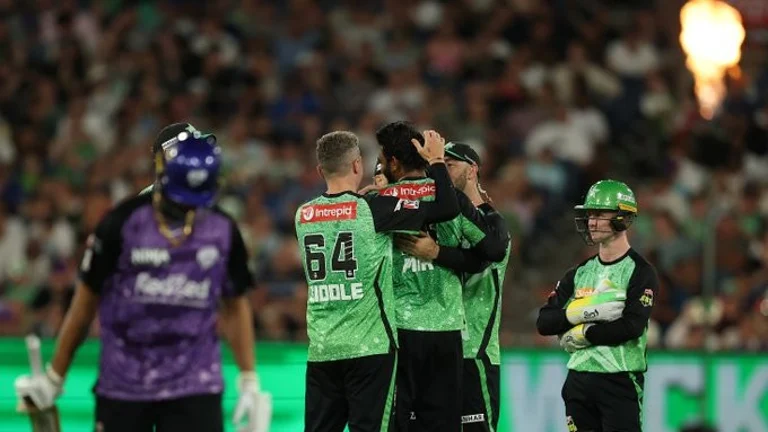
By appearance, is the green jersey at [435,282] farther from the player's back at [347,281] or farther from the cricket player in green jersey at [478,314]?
the player's back at [347,281]

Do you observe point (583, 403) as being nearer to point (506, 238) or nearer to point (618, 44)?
point (506, 238)

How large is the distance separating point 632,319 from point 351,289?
1.82 meters

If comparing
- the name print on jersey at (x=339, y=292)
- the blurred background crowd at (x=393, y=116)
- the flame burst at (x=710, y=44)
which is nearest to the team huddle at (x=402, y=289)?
the name print on jersey at (x=339, y=292)

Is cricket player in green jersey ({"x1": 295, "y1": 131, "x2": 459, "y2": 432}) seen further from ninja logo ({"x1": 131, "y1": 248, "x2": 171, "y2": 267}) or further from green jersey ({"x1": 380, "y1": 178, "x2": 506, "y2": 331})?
ninja logo ({"x1": 131, "y1": 248, "x2": 171, "y2": 267})

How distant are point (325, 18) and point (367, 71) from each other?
131 cm

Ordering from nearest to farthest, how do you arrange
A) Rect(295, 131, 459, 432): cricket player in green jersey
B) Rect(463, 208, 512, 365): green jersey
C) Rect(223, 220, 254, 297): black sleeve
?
Rect(223, 220, 254, 297): black sleeve, Rect(295, 131, 459, 432): cricket player in green jersey, Rect(463, 208, 512, 365): green jersey

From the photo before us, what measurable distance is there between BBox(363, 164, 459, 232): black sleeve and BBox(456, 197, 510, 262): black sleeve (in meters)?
0.30

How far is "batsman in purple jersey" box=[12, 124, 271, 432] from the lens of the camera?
281 inches

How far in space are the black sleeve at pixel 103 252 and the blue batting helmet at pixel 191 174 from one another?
28cm

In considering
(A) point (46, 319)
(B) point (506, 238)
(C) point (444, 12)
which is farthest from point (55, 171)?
(B) point (506, 238)

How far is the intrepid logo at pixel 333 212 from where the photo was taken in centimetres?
878

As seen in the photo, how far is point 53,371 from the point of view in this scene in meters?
7.36

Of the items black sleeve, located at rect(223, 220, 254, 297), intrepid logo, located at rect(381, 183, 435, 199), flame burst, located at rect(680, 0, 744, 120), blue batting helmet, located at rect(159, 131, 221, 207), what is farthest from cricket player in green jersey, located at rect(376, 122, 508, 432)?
flame burst, located at rect(680, 0, 744, 120)

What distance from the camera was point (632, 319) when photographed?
934 centimetres
